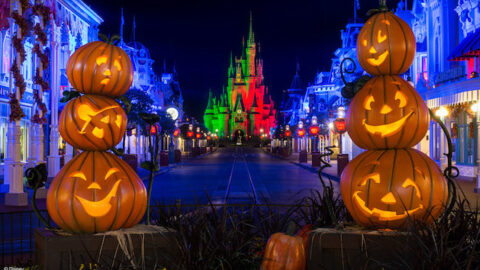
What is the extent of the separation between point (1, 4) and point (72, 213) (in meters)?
10.5

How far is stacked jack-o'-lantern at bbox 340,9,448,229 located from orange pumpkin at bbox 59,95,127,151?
236 centimetres

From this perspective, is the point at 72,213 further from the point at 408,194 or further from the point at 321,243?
the point at 408,194

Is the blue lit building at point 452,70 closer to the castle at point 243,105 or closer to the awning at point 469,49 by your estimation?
the awning at point 469,49

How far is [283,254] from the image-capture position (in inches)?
161

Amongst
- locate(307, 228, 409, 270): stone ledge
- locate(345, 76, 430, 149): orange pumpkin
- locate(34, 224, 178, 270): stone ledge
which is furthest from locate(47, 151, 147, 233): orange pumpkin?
locate(345, 76, 430, 149): orange pumpkin

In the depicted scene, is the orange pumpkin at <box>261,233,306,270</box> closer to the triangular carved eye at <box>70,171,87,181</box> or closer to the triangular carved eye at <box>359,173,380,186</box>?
the triangular carved eye at <box>359,173,380,186</box>

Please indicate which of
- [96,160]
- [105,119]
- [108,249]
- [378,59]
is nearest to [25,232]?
[96,160]

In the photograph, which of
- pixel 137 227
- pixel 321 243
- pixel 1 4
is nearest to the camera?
pixel 321 243

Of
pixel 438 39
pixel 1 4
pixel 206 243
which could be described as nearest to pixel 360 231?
pixel 206 243

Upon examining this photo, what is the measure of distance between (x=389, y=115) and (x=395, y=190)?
72cm

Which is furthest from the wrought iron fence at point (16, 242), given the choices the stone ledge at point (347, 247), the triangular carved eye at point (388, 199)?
the triangular carved eye at point (388, 199)

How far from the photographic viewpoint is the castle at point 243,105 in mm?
151125

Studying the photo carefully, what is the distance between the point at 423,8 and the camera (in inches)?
1213

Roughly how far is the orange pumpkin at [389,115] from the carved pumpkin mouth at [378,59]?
152 millimetres
